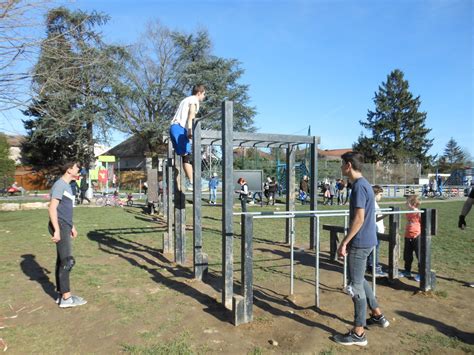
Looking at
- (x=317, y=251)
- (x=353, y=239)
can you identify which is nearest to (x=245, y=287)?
(x=317, y=251)

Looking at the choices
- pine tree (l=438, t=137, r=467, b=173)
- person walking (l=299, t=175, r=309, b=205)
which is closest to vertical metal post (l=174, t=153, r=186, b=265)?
person walking (l=299, t=175, r=309, b=205)

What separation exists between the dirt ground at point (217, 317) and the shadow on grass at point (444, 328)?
0.01 m

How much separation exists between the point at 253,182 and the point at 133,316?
2006 centimetres

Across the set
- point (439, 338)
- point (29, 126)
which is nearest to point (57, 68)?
point (439, 338)

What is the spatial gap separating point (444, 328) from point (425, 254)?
4.88 ft

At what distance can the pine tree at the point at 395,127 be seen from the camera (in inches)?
2219

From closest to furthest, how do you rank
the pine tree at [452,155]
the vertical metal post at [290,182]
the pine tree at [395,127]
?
the vertical metal post at [290,182] < the pine tree at [395,127] < the pine tree at [452,155]

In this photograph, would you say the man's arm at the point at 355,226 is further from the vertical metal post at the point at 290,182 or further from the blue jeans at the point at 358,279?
the vertical metal post at the point at 290,182

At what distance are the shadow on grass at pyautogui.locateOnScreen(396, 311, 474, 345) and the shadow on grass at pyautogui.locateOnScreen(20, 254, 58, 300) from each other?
4.49 m

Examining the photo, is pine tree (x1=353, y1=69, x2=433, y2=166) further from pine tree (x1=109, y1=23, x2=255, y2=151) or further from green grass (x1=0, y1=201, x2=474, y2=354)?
green grass (x1=0, y1=201, x2=474, y2=354)

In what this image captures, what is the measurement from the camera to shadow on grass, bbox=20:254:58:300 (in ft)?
18.8

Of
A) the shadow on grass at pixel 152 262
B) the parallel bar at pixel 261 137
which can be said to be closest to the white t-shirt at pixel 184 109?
the parallel bar at pixel 261 137

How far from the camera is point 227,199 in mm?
4797

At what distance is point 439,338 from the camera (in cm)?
407
